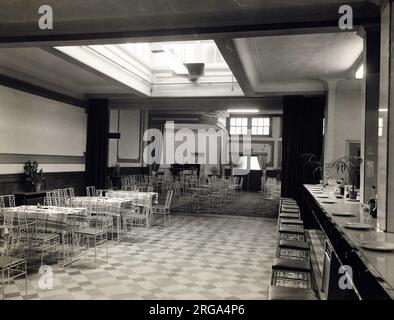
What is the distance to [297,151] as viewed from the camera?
958 cm

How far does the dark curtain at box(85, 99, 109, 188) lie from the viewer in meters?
10.9

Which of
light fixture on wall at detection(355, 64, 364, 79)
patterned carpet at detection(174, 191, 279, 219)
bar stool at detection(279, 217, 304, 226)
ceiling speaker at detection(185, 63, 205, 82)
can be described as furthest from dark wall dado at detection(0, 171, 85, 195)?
light fixture on wall at detection(355, 64, 364, 79)

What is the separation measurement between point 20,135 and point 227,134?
40.8ft

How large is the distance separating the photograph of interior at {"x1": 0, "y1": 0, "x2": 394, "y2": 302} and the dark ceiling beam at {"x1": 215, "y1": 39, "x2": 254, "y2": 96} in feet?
0.11

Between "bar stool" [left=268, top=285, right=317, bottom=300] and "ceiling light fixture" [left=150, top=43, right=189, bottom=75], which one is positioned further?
"ceiling light fixture" [left=150, top=43, right=189, bottom=75]

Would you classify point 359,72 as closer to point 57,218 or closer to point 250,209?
point 250,209

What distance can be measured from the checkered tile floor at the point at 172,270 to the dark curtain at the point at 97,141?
3912 millimetres

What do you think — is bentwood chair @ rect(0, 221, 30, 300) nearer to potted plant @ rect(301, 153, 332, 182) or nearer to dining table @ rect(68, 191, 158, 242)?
dining table @ rect(68, 191, 158, 242)

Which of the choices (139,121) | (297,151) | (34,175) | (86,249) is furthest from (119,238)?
(139,121)

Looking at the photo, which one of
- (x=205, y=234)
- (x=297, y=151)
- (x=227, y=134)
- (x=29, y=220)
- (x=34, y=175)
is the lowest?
(x=205, y=234)

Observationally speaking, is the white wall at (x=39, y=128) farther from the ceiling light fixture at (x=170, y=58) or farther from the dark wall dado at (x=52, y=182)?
the ceiling light fixture at (x=170, y=58)

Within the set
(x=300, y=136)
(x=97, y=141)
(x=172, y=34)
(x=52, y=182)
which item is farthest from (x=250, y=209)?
(x=172, y=34)

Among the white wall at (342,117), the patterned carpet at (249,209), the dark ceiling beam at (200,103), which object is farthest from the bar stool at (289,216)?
the dark ceiling beam at (200,103)
